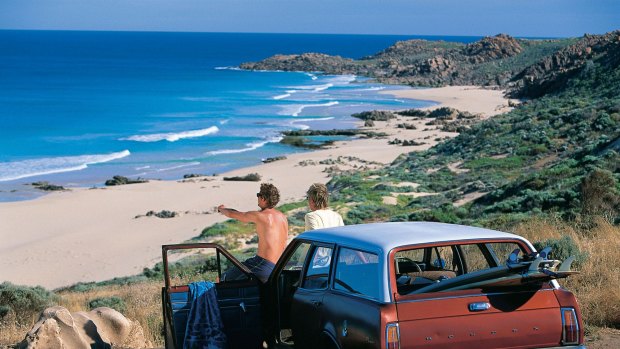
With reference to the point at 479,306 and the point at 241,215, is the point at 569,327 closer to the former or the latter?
the point at 479,306

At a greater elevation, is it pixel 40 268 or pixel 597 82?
pixel 597 82

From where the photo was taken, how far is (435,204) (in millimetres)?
24875

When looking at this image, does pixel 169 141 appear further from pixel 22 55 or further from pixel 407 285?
pixel 22 55

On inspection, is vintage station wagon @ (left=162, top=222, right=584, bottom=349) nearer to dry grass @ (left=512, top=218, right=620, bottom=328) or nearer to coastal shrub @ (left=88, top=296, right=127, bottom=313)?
dry grass @ (left=512, top=218, right=620, bottom=328)

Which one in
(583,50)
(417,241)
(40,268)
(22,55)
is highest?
(22,55)

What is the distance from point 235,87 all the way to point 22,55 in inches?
3494

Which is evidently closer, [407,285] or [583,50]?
[407,285]

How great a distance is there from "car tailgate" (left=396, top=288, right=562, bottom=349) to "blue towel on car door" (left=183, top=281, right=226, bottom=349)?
1.86 metres

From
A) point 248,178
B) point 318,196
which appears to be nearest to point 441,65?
point 248,178

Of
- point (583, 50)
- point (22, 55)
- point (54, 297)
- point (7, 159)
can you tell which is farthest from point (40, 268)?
point (22, 55)

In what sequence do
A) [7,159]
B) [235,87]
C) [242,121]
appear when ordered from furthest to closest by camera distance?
[235,87] < [242,121] < [7,159]

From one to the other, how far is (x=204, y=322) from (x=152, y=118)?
59190 millimetres

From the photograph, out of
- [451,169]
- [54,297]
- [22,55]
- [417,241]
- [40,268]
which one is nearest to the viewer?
[417,241]

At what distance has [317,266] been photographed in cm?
617
